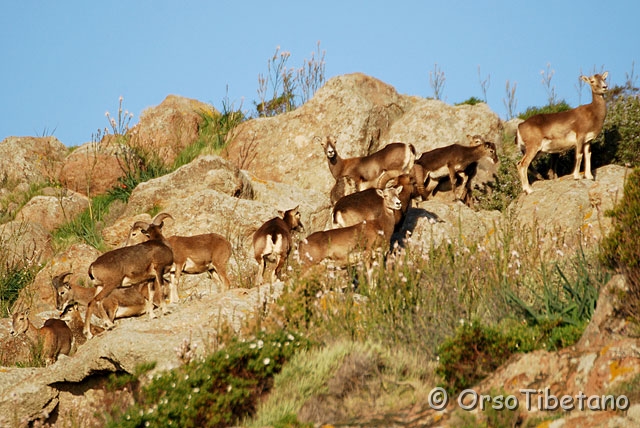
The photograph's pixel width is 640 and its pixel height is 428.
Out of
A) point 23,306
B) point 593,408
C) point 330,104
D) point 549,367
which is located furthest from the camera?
point 330,104

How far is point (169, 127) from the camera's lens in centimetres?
2652

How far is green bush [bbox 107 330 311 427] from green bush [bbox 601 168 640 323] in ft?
11.3

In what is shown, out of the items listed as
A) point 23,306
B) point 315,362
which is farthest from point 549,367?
point 23,306

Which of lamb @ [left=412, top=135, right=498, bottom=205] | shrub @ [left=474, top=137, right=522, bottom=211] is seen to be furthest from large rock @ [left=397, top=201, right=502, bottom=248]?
shrub @ [left=474, top=137, right=522, bottom=211]

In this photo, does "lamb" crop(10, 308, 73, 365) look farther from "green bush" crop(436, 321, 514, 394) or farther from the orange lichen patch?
the orange lichen patch

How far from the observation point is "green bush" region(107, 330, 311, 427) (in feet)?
30.9

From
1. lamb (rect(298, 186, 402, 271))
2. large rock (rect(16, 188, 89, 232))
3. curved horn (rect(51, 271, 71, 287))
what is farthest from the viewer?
large rock (rect(16, 188, 89, 232))

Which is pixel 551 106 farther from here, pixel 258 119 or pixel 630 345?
pixel 630 345

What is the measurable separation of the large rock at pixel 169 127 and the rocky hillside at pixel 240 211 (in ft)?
0.13

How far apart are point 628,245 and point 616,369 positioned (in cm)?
145

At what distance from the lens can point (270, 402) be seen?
31.5 feet

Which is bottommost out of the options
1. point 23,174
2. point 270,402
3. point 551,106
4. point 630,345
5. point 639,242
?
point 270,402

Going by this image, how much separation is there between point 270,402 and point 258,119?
17100mm

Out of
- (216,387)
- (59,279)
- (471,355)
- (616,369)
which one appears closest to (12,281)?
(59,279)
